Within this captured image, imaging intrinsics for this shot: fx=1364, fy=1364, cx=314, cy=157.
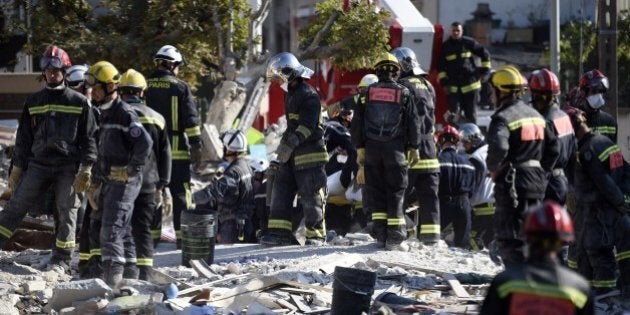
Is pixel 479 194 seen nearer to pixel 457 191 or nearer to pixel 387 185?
pixel 457 191

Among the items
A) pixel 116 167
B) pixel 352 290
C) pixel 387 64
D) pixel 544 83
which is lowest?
pixel 352 290

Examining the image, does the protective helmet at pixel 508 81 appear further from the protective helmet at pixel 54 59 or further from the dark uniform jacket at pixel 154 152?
→ the protective helmet at pixel 54 59

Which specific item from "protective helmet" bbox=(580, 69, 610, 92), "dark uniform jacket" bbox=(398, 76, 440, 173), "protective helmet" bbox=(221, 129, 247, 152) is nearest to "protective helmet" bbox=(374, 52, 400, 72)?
"dark uniform jacket" bbox=(398, 76, 440, 173)

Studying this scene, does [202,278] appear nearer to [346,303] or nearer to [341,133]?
[346,303]

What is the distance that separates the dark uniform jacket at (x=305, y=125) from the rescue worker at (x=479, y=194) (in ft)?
8.94

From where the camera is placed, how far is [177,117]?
13531 millimetres

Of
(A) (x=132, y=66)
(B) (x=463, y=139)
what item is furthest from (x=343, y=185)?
(A) (x=132, y=66)

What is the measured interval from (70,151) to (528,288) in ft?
22.7

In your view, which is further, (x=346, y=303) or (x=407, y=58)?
(x=407, y=58)

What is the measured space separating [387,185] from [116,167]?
3.03 metres

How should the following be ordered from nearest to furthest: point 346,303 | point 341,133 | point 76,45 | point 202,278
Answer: point 346,303 → point 202,278 → point 341,133 → point 76,45

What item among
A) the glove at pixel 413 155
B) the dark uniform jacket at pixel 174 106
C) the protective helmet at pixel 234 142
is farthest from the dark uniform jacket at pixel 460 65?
the dark uniform jacket at pixel 174 106

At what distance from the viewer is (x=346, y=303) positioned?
32.7 feet

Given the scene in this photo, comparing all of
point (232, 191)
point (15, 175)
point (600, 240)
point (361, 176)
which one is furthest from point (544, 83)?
point (232, 191)
